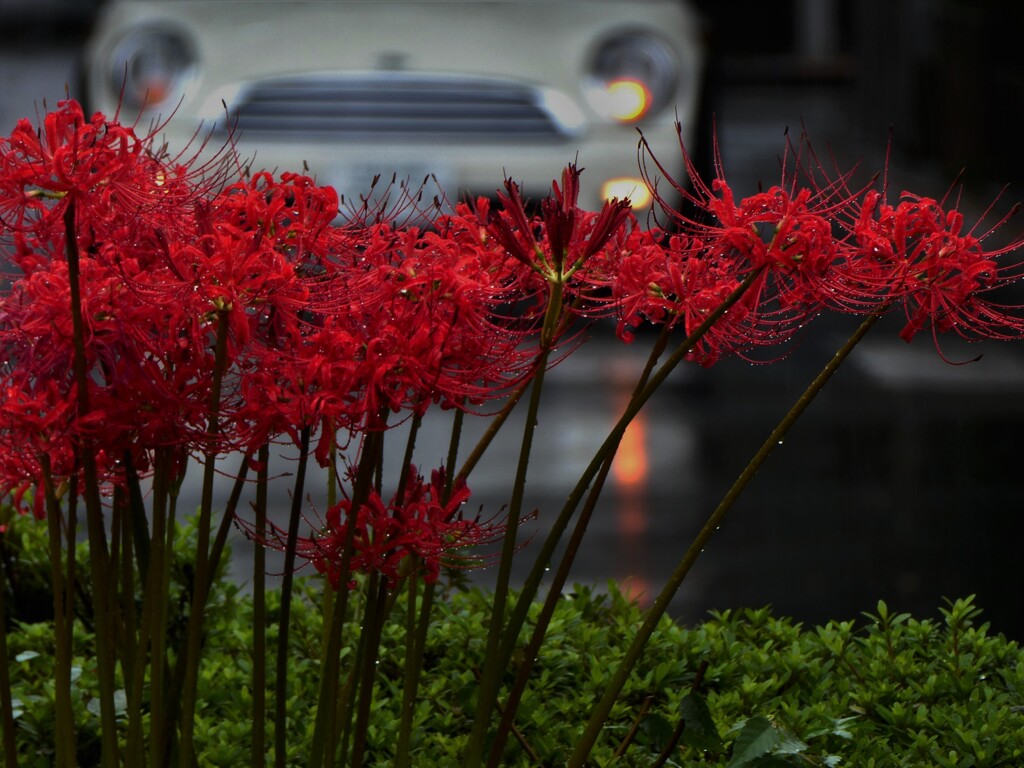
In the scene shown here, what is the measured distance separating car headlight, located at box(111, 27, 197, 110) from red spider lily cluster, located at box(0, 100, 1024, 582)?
19.5ft

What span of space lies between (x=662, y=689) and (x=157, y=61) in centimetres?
560

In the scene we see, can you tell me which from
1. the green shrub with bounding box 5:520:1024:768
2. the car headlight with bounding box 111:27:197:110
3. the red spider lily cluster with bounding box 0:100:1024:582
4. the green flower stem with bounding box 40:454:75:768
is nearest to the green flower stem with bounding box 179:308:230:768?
the red spider lily cluster with bounding box 0:100:1024:582

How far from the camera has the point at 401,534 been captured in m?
1.63

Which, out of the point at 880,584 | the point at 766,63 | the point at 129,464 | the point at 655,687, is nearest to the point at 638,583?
the point at 880,584

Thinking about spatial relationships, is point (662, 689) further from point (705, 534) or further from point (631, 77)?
point (631, 77)

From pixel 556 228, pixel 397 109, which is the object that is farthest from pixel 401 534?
pixel 397 109

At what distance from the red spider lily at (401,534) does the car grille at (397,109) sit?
6047 millimetres

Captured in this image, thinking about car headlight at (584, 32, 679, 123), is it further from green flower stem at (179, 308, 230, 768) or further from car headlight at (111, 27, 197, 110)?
green flower stem at (179, 308, 230, 768)

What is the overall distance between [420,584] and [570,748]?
2.46ft

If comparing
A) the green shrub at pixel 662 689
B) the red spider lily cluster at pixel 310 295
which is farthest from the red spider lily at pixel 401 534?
the green shrub at pixel 662 689

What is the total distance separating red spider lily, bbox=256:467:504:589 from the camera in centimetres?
163

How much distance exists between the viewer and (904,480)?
6.41 metres

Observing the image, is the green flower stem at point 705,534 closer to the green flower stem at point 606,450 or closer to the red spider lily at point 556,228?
the green flower stem at point 606,450

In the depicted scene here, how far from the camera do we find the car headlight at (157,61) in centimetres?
748
